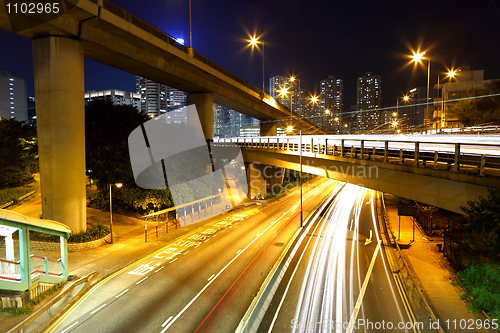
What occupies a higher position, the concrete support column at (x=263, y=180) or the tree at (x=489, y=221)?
the tree at (x=489, y=221)

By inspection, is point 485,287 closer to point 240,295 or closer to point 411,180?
point 411,180

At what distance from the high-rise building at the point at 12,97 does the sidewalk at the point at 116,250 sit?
12509 cm

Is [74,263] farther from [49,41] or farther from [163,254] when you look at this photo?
[49,41]

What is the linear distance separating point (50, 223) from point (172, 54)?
1830 centimetres

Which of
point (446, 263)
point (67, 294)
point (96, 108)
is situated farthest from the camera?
point (96, 108)

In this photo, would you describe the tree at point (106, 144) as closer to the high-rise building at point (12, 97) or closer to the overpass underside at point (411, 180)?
the overpass underside at point (411, 180)

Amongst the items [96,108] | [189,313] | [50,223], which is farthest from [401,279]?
[96,108]

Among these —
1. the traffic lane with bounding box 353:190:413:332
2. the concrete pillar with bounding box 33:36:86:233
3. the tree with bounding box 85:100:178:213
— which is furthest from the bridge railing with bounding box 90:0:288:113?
the traffic lane with bounding box 353:190:413:332

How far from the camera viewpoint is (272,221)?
2644 centimetres

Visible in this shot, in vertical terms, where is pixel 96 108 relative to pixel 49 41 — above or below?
below

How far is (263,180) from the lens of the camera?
4588cm

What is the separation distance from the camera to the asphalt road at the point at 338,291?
10.3m

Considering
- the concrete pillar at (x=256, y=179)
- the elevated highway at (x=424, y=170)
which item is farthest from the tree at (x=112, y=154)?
the concrete pillar at (x=256, y=179)

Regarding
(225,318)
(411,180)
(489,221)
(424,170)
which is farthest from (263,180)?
(489,221)
